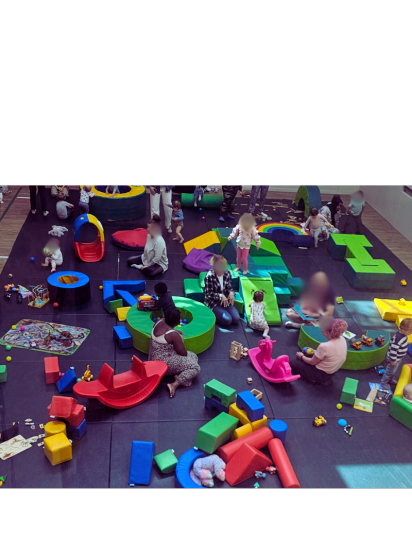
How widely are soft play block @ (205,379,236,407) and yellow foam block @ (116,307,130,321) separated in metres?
1.96

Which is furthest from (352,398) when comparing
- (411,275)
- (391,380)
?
(411,275)

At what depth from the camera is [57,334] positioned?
7.15 m

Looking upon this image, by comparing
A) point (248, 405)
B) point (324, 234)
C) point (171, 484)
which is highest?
point (324, 234)

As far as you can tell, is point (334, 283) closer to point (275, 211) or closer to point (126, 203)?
point (275, 211)

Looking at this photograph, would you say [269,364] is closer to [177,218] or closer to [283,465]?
[283,465]

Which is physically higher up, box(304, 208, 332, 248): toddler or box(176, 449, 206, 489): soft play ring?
box(304, 208, 332, 248): toddler

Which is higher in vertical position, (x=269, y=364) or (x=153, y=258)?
(x=153, y=258)

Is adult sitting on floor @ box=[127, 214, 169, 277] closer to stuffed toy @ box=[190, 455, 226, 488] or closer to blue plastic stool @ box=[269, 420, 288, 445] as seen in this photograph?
blue plastic stool @ box=[269, 420, 288, 445]

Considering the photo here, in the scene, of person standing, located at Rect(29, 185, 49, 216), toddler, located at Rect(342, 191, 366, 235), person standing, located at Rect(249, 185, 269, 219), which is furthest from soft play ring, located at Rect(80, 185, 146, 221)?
toddler, located at Rect(342, 191, 366, 235)

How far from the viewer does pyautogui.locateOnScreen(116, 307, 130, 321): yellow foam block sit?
24.8 feet

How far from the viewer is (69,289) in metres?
7.76

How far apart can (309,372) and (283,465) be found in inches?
58.7

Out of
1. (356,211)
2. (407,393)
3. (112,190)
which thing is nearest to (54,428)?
(407,393)

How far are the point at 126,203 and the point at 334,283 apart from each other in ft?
13.7
